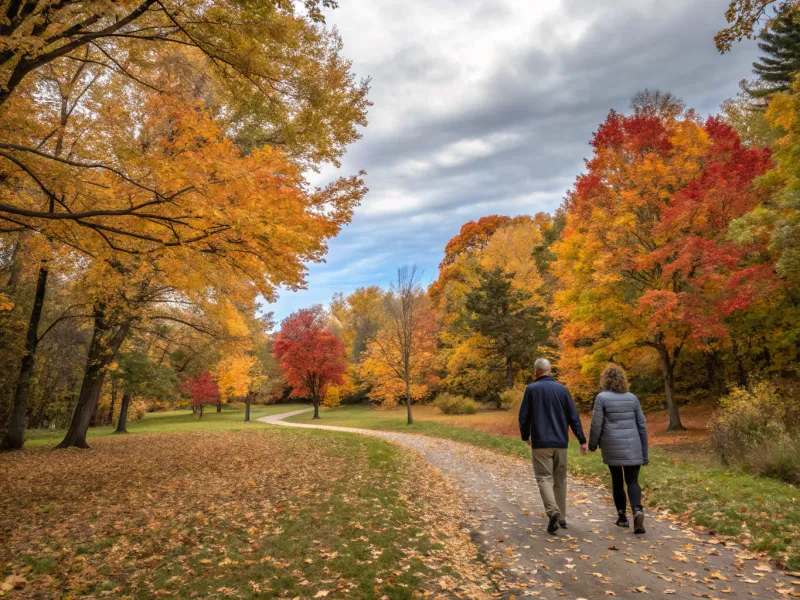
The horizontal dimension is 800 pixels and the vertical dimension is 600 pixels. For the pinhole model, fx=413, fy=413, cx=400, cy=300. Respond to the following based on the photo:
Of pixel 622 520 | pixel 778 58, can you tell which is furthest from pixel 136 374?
pixel 778 58

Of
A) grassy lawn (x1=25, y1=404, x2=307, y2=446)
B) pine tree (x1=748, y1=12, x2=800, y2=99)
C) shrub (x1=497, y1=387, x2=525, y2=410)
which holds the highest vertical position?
pine tree (x1=748, y1=12, x2=800, y2=99)

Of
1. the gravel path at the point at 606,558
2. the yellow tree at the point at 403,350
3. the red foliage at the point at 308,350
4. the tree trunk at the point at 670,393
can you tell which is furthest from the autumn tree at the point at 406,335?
the gravel path at the point at 606,558

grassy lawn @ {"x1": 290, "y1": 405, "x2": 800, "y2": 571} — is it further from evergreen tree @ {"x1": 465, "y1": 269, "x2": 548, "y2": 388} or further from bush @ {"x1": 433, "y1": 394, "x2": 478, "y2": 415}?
bush @ {"x1": 433, "y1": 394, "x2": 478, "y2": 415}

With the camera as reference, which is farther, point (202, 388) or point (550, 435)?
point (202, 388)

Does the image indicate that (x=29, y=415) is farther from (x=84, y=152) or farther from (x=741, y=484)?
(x=741, y=484)

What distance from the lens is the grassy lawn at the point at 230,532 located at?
4063 millimetres

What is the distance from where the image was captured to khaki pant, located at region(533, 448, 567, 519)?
532cm

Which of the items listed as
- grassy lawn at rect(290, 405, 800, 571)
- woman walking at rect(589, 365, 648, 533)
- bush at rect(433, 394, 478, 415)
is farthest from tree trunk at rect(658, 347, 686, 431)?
bush at rect(433, 394, 478, 415)

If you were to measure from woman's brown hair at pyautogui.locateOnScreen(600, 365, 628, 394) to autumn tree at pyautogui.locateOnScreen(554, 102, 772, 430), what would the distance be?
8.54 m

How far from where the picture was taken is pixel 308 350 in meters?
37.3

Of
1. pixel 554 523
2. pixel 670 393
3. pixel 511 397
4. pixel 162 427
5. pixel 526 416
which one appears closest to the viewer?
pixel 554 523

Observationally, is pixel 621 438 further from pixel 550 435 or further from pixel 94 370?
pixel 94 370

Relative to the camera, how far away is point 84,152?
30.4 feet

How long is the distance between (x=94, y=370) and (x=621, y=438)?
53.2 ft
